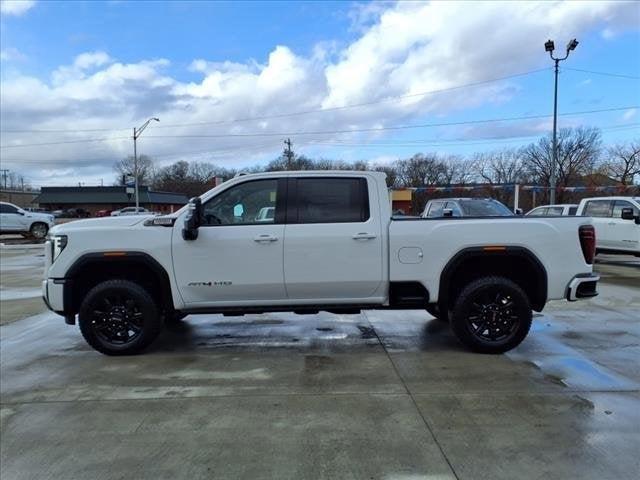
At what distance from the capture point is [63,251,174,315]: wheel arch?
590 cm

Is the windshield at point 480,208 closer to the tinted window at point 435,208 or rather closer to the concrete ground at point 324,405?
the tinted window at point 435,208

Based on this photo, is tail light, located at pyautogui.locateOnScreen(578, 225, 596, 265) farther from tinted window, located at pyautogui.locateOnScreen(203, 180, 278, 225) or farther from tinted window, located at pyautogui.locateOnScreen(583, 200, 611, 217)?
tinted window, located at pyautogui.locateOnScreen(583, 200, 611, 217)

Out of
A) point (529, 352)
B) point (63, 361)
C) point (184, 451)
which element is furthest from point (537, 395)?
point (63, 361)

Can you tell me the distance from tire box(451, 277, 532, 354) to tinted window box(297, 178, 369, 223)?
4.71 feet

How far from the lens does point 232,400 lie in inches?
186

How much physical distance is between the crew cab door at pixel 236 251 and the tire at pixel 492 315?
1981 millimetres

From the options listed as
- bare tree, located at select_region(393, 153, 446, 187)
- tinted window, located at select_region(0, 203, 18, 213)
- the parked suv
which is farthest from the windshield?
bare tree, located at select_region(393, 153, 446, 187)

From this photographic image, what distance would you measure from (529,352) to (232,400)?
3.36 meters

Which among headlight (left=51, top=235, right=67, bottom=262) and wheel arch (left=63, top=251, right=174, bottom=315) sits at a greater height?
headlight (left=51, top=235, right=67, bottom=262)

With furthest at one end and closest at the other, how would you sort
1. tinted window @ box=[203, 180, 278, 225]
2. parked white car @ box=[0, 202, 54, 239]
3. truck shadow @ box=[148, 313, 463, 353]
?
parked white car @ box=[0, 202, 54, 239]
truck shadow @ box=[148, 313, 463, 353]
tinted window @ box=[203, 180, 278, 225]

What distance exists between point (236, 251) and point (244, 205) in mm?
529

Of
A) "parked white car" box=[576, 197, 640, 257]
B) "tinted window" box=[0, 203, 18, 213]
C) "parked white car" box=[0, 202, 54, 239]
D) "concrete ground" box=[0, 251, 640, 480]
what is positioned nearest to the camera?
"concrete ground" box=[0, 251, 640, 480]

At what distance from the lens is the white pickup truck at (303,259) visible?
19.3 ft

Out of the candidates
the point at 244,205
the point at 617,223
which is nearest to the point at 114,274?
the point at 244,205
